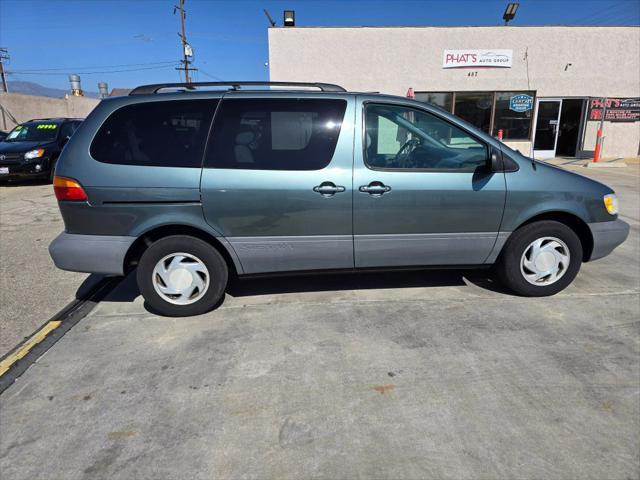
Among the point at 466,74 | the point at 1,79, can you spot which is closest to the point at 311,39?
the point at 466,74

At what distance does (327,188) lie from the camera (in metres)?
3.52

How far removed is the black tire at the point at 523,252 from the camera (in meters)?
3.85

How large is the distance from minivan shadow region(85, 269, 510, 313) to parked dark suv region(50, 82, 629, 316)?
21.1 inches

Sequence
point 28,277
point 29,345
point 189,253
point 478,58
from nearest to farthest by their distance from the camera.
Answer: point 29,345
point 189,253
point 28,277
point 478,58

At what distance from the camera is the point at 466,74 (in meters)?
15.7

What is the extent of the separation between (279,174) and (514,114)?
15340mm

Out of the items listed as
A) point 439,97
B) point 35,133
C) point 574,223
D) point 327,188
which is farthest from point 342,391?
point 439,97

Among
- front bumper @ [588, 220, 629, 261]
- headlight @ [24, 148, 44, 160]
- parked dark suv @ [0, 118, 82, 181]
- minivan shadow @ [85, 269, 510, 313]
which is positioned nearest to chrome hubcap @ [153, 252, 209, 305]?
minivan shadow @ [85, 269, 510, 313]

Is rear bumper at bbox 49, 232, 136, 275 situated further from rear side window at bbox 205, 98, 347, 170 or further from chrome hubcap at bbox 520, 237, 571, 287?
chrome hubcap at bbox 520, 237, 571, 287

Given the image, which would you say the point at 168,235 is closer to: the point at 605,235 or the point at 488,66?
the point at 605,235

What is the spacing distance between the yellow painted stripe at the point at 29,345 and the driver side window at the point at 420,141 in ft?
10.3

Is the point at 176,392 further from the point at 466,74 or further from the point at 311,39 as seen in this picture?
the point at 466,74

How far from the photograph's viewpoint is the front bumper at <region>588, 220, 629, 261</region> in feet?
12.9

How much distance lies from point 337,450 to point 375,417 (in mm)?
331
